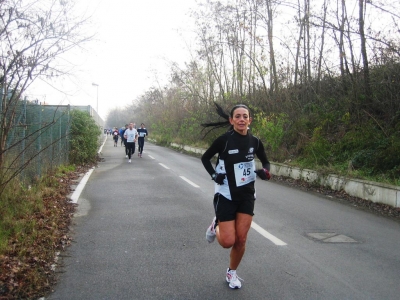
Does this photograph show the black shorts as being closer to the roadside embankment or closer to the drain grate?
the drain grate

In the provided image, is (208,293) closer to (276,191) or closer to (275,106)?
(276,191)

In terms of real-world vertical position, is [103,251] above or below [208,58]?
below

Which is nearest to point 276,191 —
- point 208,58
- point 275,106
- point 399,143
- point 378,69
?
point 399,143

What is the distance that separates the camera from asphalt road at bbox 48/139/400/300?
15.0ft

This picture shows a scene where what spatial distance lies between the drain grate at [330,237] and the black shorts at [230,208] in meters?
2.61

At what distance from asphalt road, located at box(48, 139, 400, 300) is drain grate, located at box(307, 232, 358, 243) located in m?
0.02

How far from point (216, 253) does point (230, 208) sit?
1.58 meters

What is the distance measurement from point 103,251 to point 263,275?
2263mm

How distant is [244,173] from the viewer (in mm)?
4637

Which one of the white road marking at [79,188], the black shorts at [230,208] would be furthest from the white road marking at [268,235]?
the white road marking at [79,188]

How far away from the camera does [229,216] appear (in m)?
4.52

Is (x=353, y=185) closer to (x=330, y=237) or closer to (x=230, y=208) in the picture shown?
(x=330, y=237)

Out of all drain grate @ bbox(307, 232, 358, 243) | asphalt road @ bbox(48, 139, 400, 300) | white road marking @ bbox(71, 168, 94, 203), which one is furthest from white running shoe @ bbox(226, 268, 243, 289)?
white road marking @ bbox(71, 168, 94, 203)

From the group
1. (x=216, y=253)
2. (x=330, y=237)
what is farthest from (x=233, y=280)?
(x=330, y=237)
